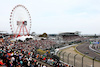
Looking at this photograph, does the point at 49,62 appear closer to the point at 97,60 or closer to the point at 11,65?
the point at 11,65

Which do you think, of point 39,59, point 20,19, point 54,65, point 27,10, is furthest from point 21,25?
point 54,65

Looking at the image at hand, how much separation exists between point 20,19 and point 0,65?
34.1 m

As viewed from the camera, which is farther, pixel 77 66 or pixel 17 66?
pixel 77 66

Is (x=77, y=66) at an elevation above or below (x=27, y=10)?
below

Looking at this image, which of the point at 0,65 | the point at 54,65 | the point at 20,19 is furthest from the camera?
the point at 20,19

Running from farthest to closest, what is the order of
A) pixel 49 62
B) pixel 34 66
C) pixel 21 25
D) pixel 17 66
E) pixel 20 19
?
pixel 21 25 < pixel 20 19 < pixel 49 62 < pixel 34 66 < pixel 17 66

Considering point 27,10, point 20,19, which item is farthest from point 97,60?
point 27,10

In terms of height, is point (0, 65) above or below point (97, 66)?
above

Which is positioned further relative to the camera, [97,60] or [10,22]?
[10,22]

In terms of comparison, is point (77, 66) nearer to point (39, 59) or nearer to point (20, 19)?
point (39, 59)

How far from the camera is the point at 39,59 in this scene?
531 inches

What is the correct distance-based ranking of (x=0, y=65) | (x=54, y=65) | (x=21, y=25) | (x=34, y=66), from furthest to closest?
1. (x=21, y=25)
2. (x=54, y=65)
3. (x=34, y=66)
4. (x=0, y=65)

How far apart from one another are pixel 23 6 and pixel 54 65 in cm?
3857

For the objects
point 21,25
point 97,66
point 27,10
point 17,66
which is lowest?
point 97,66
